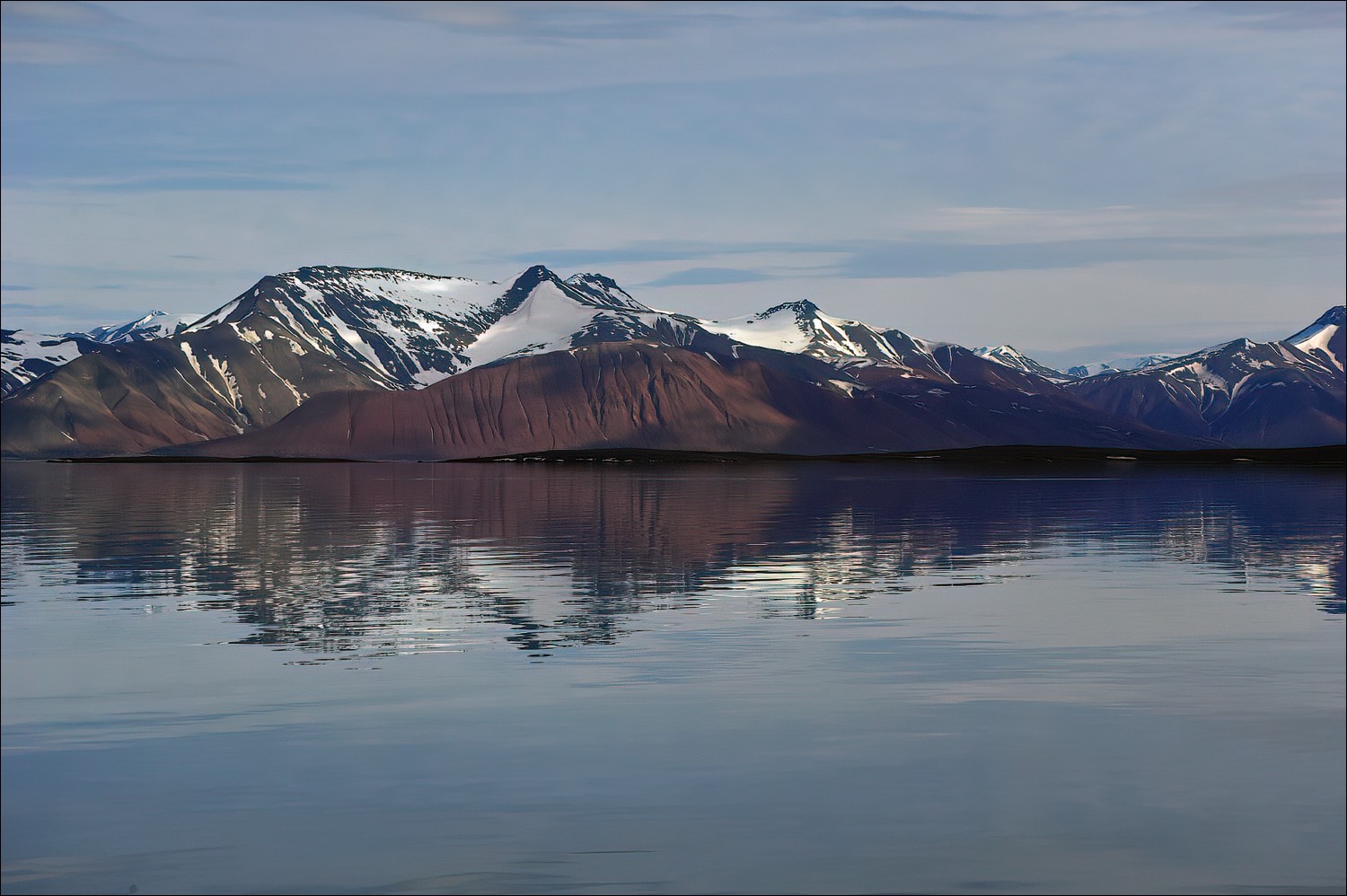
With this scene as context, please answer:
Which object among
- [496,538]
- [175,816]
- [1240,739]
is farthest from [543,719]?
[496,538]

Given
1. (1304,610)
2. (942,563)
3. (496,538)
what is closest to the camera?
(1304,610)

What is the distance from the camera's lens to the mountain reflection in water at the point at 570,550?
4319 centimetres

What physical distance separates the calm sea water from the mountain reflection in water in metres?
0.47

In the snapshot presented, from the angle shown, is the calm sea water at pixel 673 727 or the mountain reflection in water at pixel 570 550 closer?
the calm sea water at pixel 673 727

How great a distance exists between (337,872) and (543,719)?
29.2ft

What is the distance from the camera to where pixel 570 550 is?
68000mm

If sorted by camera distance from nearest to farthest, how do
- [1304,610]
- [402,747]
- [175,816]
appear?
1. [175,816]
2. [402,747]
3. [1304,610]

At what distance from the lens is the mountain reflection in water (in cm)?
4319

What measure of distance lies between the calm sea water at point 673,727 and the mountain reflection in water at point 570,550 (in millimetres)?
475

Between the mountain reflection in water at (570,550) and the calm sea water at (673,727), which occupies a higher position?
the mountain reflection in water at (570,550)

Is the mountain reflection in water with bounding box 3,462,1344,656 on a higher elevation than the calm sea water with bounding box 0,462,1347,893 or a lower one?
higher

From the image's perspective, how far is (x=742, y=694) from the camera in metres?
28.5

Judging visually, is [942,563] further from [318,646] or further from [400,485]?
[400,485]

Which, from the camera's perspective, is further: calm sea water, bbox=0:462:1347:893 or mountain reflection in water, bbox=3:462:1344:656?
mountain reflection in water, bbox=3:462:1344:656
